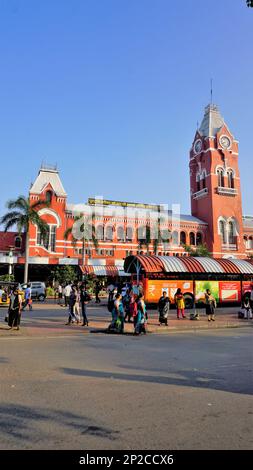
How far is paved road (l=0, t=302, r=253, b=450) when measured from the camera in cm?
400

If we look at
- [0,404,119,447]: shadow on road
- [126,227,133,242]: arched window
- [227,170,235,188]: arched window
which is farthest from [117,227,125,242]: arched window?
[0,404,119,447]: shadow on road

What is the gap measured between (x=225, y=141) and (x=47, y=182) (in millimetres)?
33508

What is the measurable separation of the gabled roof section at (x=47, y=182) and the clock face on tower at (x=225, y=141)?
99.9ft

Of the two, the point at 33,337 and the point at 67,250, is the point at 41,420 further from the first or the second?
the point at 67,250

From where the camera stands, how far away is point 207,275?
2786cm

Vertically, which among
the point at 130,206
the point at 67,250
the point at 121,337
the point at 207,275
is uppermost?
the point at 130,206

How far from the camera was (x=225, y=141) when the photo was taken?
65750mm

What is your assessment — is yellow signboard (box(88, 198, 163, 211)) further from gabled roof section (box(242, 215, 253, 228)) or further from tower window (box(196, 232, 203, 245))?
gabled roof section (box(242, 215, 253, 228))

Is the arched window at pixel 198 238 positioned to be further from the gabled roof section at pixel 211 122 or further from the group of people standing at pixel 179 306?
the group of people standing at pixel 179 306

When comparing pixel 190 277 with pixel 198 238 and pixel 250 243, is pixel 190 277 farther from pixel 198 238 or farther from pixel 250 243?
pixel 250 243

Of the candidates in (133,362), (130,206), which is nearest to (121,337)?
(133,362)
